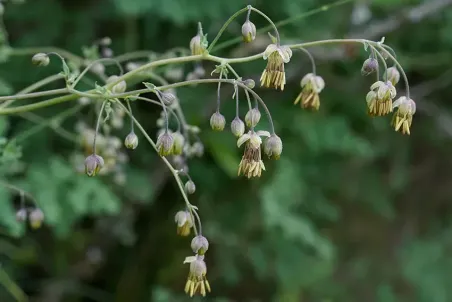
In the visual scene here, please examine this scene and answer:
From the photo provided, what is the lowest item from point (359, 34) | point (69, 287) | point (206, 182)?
point (69, 287)

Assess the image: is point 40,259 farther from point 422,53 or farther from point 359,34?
point 422,53

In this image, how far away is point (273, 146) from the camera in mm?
622

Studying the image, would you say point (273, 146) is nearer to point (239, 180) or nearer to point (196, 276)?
point (196, 276)

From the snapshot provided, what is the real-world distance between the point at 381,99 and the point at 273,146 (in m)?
0.11

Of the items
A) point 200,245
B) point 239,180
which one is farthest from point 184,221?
point 239,180

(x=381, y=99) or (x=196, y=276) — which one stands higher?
(x=381, y=99)

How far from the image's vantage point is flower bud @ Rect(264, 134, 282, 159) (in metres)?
0.62

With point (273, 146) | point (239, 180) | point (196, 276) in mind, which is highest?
point (239, 180)

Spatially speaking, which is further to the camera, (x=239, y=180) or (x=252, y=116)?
(x=239, y=180)

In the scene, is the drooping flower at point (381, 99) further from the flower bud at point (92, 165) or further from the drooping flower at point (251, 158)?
the flower bud at point (92, 165)

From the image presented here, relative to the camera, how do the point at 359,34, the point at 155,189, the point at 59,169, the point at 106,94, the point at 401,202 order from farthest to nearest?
the point at 401,202, the point at 155,189, the point at 359,34, the point at 59,169, the point at 106,94

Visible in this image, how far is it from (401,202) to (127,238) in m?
1.03

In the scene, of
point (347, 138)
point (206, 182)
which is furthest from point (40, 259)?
point (347, 138)

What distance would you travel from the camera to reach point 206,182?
1.55 metres
